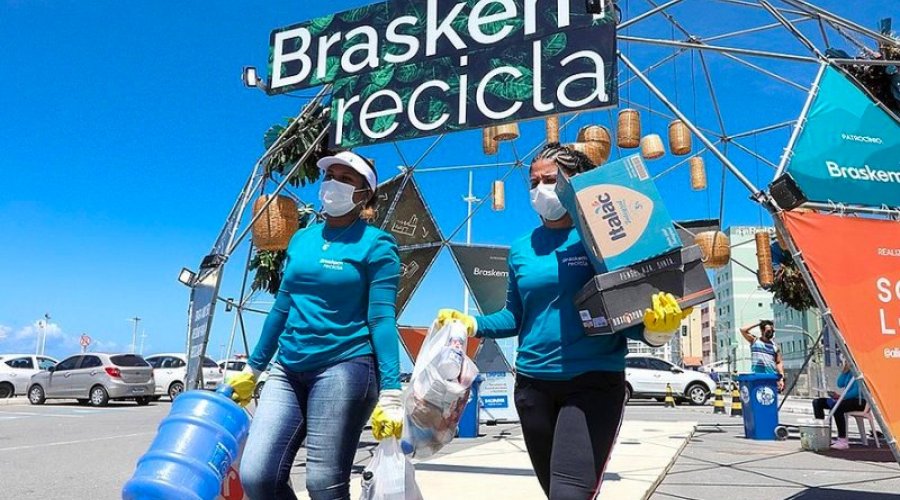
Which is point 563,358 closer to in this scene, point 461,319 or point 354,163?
point 461,319

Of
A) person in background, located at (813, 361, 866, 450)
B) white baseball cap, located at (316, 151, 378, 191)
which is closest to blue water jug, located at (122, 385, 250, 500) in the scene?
white baseball cap, located at (316, 151, 378, 191)

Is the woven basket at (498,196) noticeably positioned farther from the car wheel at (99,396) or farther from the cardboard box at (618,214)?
the car wheel at (99,396)

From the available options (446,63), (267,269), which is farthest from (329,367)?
(267,269)

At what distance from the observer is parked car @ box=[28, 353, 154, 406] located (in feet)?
63.1

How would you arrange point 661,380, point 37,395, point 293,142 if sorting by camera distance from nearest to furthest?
point 293,142 < point 37,395 < point 661,380

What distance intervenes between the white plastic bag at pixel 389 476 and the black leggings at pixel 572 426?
0.49 meters

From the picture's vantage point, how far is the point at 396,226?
12.0 meters

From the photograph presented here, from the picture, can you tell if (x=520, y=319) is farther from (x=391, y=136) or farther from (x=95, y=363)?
(x=95, y=363)

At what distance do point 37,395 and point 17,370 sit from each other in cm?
321

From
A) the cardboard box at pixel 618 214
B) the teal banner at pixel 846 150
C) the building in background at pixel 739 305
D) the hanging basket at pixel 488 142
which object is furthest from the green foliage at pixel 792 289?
the building in background at pixel 739 305

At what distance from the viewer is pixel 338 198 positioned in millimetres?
3193

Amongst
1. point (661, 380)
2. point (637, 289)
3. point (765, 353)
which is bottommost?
point (661, 380)

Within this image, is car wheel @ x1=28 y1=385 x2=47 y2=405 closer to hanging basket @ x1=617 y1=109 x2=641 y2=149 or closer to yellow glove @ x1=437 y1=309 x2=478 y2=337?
hanging basket @ x1=617 y1=109 x2=641 y2=149

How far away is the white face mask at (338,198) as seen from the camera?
3.18 meters
